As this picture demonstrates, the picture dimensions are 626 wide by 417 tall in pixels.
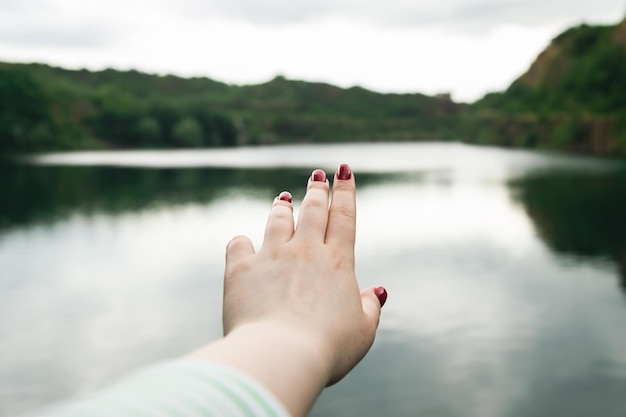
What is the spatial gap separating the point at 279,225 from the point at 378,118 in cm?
18519

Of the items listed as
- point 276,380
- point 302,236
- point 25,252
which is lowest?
point 25,252

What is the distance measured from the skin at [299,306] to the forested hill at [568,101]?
10085 cm

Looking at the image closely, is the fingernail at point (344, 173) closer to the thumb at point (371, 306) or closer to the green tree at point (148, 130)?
the thumb at point (371, 306)

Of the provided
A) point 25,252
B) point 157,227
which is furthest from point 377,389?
point 157,227

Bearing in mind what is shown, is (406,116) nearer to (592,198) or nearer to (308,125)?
(308,125)

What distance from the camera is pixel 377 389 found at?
12820mm

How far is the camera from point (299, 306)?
1.35 metres

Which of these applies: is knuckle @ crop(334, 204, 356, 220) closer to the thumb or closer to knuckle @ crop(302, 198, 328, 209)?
knuckle @ crop(302, 198, 328, 209)

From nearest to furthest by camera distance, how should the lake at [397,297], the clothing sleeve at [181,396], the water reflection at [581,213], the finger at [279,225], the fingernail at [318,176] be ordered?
the clothing sleeve at [181,396]
the finger at [279,225]
the fingernail at [318,176]
the lake at [397,297]
the water reflection at [581,213]

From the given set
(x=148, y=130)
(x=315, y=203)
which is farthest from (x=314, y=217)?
(x=148, y=130)

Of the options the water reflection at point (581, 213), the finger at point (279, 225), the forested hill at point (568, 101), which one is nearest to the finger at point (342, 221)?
the finger at point (279, 225)

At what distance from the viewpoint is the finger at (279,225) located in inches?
63.0

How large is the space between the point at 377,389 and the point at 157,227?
62.6 ft

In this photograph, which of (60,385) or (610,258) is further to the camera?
(610,258)
